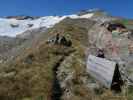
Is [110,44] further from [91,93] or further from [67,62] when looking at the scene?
[91,93]

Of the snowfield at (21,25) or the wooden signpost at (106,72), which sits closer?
the wooden signpost at (106,72)

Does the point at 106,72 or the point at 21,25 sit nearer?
the point at 106,72

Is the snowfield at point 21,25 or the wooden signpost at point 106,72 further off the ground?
the snowfield at point 21,25

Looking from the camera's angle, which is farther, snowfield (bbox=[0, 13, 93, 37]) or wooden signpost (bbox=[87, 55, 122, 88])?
snowfield (bbox=[0, 13, 93, 37])

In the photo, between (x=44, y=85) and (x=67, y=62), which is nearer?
(x=44, y=85)

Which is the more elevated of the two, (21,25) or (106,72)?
(21,25)

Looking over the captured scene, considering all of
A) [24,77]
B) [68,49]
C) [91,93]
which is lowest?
[91,93]

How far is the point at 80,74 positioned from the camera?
703 inches

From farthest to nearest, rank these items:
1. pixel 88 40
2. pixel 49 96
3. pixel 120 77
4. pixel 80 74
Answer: pixel 88 40 → pixel 80 74 → pixel 120 77 → pixel 49 96

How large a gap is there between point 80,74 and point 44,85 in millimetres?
3307

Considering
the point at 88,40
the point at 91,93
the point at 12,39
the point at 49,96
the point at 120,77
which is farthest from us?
the point at 12,39

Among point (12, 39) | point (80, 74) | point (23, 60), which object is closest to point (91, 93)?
point (80, 74)

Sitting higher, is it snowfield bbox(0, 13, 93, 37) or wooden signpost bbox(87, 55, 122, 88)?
snowfield bbox(0, 13, 93, 37)

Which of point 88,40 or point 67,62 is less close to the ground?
point 88,40
